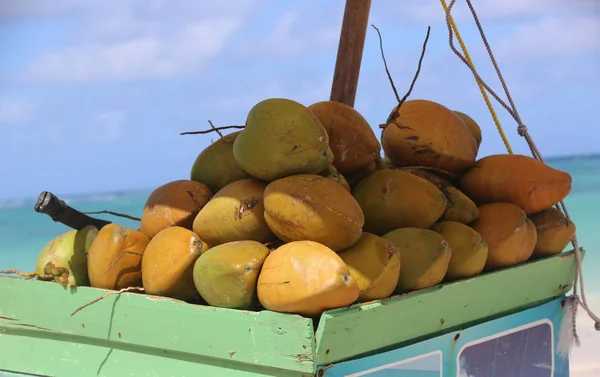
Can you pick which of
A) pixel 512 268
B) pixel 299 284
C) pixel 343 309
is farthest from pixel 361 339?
pixel 512 268

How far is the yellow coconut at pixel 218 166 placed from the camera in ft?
6.99

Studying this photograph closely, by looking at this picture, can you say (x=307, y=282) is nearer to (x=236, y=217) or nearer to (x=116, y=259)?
(x=236, y=217)

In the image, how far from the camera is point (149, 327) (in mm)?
1820

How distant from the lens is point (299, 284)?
1586mm

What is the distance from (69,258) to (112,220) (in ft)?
44.3

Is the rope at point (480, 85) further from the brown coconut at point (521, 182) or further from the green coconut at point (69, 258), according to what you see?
the green coconut at point (69, 258)

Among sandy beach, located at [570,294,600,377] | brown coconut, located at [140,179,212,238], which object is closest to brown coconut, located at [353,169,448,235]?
brown coconut, located at [140,179,212,238]

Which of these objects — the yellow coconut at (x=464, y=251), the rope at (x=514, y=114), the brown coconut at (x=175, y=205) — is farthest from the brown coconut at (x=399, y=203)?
the rope at (x=514, y=114)

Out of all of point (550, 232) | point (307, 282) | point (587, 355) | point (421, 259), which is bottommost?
point (307, 282)

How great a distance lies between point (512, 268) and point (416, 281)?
1.37 feet

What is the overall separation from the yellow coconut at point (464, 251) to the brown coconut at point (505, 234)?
11 cm

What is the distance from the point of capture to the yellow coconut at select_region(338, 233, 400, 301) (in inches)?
66.9

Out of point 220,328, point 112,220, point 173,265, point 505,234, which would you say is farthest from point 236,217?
point 112,220

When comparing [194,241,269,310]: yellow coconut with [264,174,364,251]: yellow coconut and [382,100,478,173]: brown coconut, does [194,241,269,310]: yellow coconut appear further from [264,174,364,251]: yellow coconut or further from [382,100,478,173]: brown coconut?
[382,100,478,173]: brown coconut
